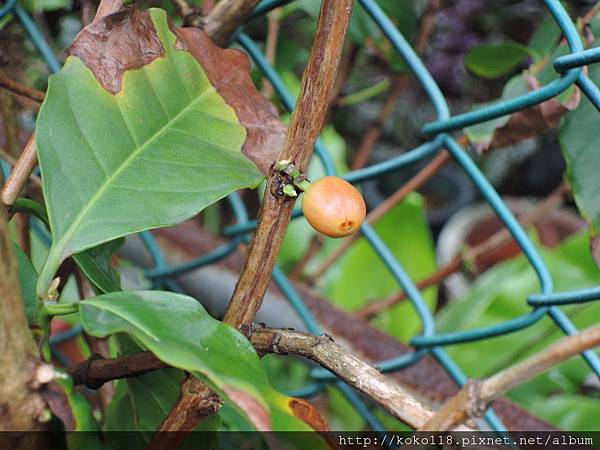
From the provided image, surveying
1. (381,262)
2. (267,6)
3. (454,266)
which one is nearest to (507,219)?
(267,6)

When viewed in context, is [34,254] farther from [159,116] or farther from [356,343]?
[159,116]

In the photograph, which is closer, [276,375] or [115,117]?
[115,117]

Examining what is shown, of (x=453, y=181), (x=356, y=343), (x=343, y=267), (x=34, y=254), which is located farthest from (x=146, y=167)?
(x=453, y=181)

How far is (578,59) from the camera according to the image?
488mm

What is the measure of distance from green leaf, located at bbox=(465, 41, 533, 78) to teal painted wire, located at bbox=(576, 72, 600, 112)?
0.34m

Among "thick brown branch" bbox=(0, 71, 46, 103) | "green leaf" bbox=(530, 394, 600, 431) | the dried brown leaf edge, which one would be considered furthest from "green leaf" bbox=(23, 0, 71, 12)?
"green leaf" bbox=(530, 394, 600, 431)

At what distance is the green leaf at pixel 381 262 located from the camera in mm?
1448

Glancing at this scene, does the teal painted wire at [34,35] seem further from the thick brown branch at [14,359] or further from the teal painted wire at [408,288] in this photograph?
the thick brown branch at [14,359]

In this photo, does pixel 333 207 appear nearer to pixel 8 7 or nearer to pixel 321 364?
pixel 321 364

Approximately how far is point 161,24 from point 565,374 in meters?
1.00

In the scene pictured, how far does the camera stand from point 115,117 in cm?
42

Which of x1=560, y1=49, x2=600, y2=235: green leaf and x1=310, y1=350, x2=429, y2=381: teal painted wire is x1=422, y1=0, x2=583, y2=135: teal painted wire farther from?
x1=310, y1=350, x2=429, y2=381: teal painted wire

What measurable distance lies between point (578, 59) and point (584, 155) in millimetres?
121

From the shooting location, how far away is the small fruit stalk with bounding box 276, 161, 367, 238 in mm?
331
